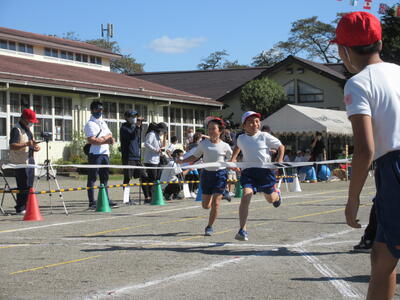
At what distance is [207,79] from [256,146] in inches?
1876

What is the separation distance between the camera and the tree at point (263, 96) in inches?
1795

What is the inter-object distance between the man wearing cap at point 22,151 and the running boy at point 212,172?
14.9 feet

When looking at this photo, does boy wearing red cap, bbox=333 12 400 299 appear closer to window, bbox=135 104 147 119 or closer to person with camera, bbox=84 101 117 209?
person with camera, bbox=84 101 117 209

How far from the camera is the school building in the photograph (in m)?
30.3

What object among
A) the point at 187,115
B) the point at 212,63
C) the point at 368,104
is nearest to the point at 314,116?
the point at 187,115

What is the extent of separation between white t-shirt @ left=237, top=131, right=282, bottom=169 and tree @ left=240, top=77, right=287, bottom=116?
118ft

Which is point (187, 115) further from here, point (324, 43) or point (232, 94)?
point (324, 43)

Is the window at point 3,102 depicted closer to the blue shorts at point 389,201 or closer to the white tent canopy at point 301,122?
the white tent canopy at point 301,122

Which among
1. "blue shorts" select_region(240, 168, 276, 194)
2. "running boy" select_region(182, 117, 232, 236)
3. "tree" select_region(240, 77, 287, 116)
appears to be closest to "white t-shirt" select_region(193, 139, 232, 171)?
"running boy" select_region(182, 117, 232, 236)

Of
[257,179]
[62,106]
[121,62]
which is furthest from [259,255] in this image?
[121,62]

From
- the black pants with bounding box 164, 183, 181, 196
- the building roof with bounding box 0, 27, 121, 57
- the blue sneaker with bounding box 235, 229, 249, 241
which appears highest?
the building roof with bounding box 0, 27, 121, 57

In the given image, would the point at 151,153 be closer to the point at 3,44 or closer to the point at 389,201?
the point at 389,201

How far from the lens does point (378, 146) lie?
360 cm

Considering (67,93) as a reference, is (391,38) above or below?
above
